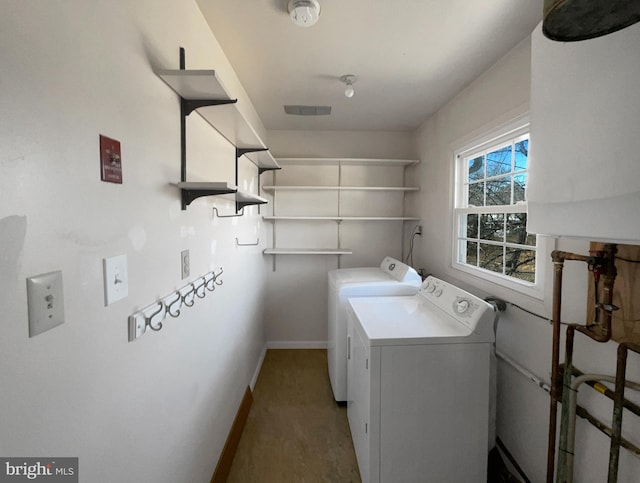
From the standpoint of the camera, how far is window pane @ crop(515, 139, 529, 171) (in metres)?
1.69

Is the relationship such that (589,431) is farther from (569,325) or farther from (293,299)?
(293,299)

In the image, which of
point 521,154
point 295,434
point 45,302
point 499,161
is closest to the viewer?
point 45,302

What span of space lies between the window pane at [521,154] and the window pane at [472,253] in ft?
2.13

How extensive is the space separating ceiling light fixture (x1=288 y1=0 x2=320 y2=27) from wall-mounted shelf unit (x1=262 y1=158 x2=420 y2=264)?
71.1 inches

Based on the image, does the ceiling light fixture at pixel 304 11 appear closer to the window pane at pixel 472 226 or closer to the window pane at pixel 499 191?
the window pane at pixel 499 191

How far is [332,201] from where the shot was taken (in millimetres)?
3291

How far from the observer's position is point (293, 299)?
11.0 ft

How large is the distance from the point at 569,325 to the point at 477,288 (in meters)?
0.72

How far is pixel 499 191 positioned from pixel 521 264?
511mm

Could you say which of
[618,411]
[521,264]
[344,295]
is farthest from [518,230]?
[344,295]

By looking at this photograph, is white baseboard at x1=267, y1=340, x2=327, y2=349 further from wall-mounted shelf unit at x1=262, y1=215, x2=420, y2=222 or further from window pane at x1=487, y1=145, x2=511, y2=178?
window pane at x1=487, y1=145, x2=511, y2=178

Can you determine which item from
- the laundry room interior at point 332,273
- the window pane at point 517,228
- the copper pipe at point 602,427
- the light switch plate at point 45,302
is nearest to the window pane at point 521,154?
the laundry room interior at point 332,273

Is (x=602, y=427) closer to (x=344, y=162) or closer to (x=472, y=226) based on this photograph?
(x=472, y=226)

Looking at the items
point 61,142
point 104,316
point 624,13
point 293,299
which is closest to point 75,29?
point 61,142
